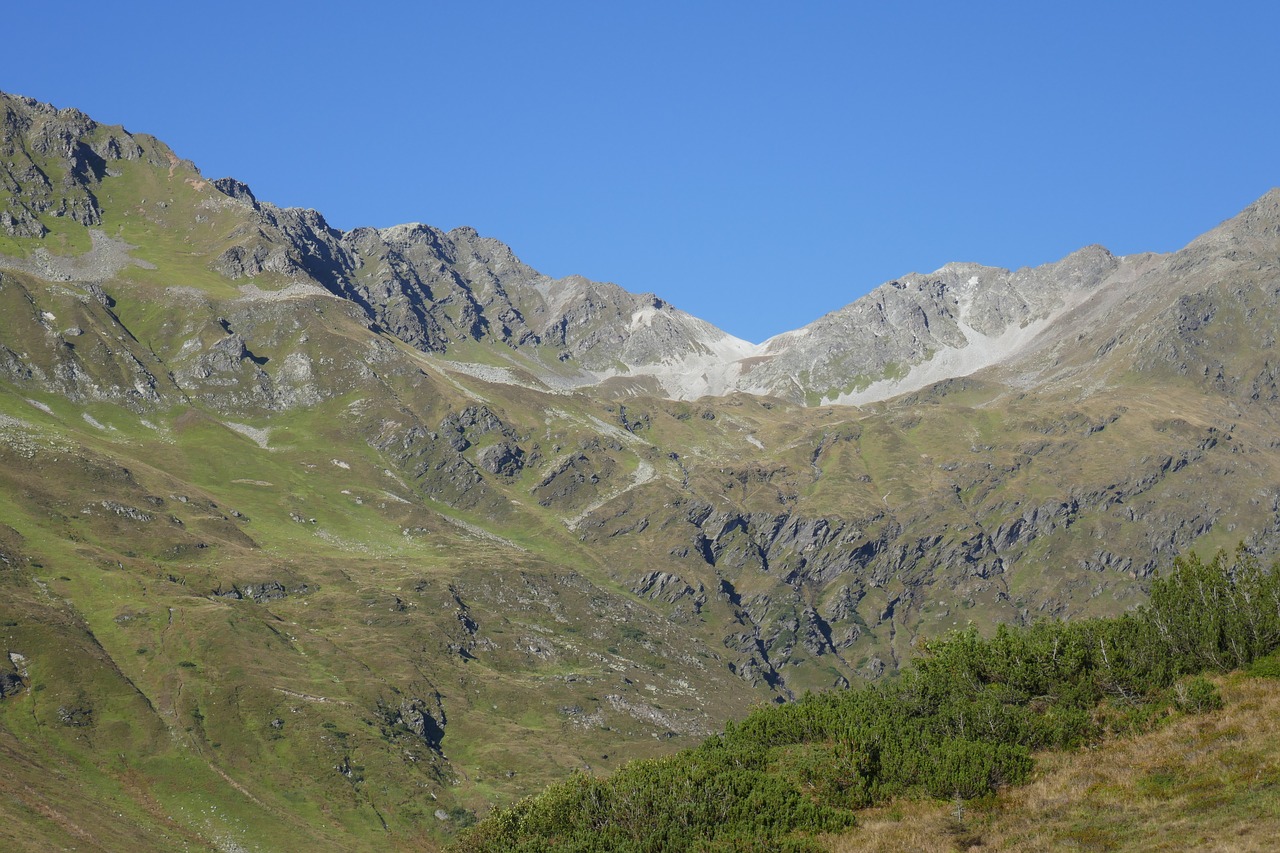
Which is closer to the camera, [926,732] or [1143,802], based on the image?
[1143,802]

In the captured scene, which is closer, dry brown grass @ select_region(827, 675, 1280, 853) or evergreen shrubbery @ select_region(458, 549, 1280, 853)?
dry brown grass @ select_region(827, 675, 1280, 853)

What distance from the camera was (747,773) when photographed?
230 ft

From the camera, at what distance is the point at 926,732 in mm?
73438

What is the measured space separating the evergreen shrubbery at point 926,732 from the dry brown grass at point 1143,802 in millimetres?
2455

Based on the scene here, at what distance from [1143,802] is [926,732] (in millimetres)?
20443

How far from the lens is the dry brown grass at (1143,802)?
48.8 meters

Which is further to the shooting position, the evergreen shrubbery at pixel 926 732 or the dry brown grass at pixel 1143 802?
the evergreen shrubbery at pixel 926 732

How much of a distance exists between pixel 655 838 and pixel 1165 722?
3265cm

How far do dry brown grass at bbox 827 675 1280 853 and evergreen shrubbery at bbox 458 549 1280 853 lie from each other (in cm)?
246

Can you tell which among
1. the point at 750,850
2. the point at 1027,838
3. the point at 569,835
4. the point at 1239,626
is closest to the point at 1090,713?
the point at 1239,626

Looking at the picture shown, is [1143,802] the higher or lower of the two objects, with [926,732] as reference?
lower

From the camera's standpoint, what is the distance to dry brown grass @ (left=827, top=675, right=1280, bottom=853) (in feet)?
160

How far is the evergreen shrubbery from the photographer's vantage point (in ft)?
211

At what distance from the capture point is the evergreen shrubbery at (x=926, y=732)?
6444 centimetres
